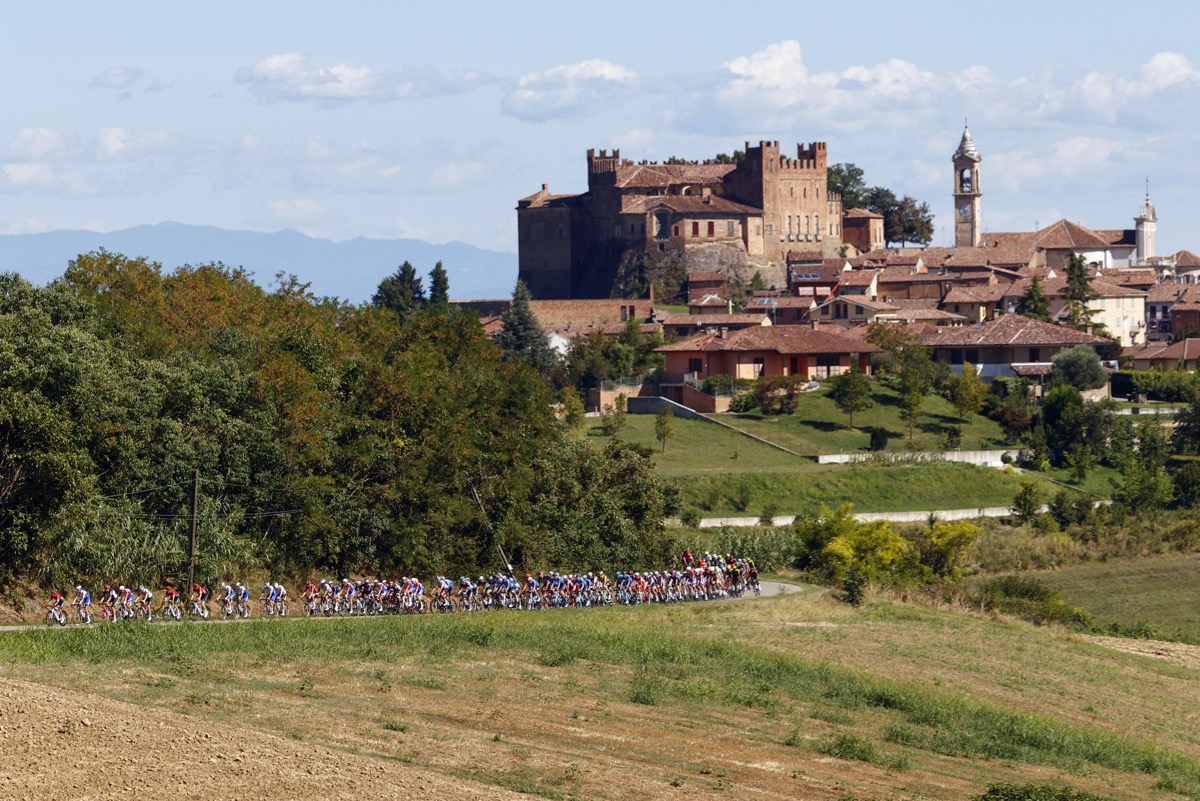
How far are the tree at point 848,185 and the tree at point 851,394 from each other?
6540 cm

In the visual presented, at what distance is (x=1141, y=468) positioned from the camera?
68500mm

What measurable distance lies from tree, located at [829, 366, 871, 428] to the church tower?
61.9 metres

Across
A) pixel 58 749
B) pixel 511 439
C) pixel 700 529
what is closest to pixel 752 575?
pixel 511 439

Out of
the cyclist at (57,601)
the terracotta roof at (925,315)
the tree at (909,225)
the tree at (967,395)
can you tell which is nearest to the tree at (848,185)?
the tree at (909,225)

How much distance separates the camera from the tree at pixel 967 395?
7412 centimetres

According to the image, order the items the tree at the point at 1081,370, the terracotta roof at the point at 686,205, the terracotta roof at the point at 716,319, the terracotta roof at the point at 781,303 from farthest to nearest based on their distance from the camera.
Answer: the terracotta roof at the point at 686,205 → the terracotta roof at the point at 781,303 → the terracotta roof at the point at 716,319 → the tree at the point at 1081,370

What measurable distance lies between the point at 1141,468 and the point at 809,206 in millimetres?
58106

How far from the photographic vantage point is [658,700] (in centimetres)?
2462

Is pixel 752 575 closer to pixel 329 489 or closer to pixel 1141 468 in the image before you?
pixel 329 489

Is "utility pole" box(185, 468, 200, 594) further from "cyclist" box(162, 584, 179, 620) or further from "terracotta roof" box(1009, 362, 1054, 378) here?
"terracotta roof" box(1009, 362, 1054, 378)

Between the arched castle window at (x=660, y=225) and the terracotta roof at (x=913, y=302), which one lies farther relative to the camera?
the arched castle window at (x=660, y=225)

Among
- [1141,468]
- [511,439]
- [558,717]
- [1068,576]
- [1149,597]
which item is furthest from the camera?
[1141,468]

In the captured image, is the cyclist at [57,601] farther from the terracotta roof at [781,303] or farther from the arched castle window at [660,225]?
the arched castle window at [660,225]

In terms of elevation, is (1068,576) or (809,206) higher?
(809,206)
